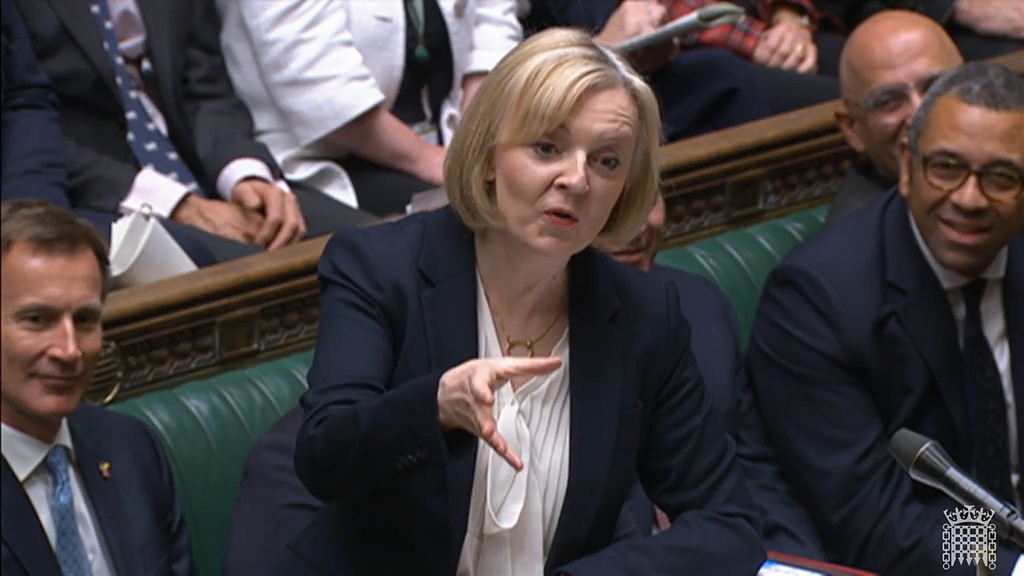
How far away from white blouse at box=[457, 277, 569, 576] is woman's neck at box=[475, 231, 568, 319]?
1 centimetres

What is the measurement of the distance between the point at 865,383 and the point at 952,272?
6.0 inches

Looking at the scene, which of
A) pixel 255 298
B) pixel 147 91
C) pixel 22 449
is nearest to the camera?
pixel 22 449

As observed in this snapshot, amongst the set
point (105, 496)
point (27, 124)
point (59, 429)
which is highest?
point (59, 429)

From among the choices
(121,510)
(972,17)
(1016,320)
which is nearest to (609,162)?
(121,510)

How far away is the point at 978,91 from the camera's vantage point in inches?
74.4

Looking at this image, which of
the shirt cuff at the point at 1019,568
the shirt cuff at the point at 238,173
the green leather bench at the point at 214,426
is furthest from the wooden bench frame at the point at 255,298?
the shirt cuff at the point at 1019,568

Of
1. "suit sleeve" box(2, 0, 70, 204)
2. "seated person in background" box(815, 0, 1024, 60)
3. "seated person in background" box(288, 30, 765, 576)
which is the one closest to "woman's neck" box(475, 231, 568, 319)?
"seated person in background" box(288, 30, 765, 576)

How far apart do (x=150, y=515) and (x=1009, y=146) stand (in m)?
0.97

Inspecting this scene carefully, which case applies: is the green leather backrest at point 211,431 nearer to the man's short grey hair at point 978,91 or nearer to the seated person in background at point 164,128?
the seated person in background at point 164,128

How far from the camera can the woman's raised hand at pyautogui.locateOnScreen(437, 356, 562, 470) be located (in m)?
1.21

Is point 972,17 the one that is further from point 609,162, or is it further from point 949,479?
point 949,479

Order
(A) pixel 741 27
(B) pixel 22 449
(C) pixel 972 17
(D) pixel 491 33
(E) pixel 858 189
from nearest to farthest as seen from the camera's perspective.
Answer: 1. (B) pixel 22 449
2. (E) pixel 858 189
3. (D) pixel 491 33
4. (A) pixel 741 27
5. (C) pixel 972 17

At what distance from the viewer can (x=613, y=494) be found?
1.50 metres

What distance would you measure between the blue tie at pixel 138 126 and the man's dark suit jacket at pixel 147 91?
0.03 feet
